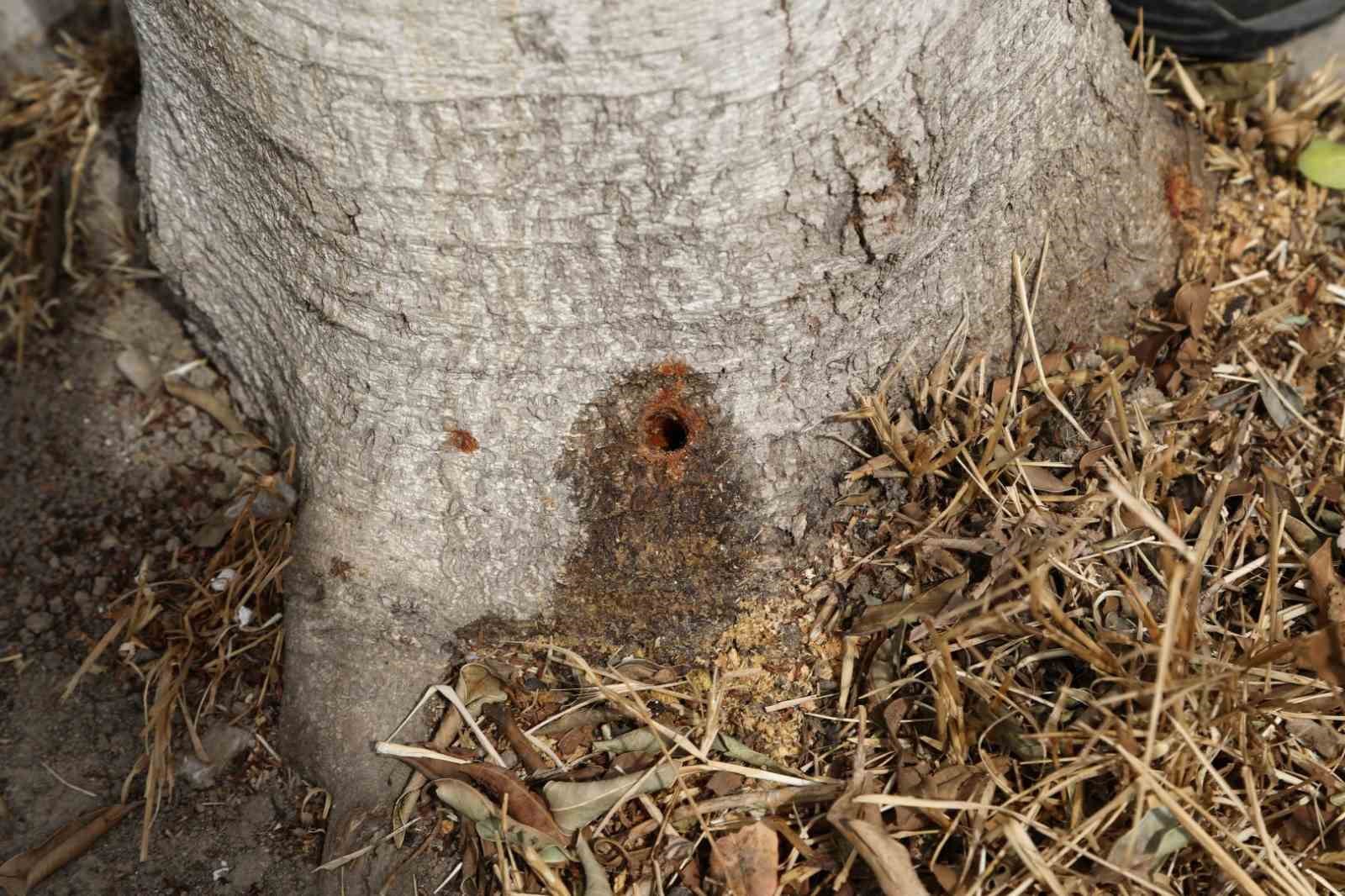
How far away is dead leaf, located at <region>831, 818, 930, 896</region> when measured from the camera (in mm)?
1448

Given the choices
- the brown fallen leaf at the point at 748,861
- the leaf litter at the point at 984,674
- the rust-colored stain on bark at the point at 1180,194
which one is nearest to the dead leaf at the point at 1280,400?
the leaf litter at the point at 984,674

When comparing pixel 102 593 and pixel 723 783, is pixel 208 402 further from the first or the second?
pixel 723 783

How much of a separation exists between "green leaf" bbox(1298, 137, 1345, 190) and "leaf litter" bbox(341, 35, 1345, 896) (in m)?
0.38

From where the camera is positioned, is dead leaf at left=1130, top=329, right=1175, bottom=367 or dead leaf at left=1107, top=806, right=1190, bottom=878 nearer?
dead leaf at left=1107, top=806, right=1190, bottom=878

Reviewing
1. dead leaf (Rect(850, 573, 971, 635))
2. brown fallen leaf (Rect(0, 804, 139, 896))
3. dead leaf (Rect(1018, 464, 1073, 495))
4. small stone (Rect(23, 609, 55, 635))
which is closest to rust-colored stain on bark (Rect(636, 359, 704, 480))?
dead leaf (Rect(850, 573, 971, 635))

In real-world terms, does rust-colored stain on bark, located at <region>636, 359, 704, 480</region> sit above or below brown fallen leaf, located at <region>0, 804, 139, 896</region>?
above

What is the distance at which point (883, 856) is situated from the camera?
147cm

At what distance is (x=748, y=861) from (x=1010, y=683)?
481mm

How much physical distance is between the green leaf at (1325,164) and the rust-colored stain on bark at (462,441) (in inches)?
72.4

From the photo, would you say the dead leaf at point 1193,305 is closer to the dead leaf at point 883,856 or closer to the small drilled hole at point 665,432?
the small drilled hole at point 665,432

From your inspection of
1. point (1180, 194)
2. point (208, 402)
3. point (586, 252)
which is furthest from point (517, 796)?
point (1180, 194)

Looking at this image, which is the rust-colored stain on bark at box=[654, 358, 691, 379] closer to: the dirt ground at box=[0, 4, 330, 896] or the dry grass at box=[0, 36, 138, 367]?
the dirt ground at box=[0, 4, 330, 896]

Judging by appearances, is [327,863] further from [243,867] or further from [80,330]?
[80,330]

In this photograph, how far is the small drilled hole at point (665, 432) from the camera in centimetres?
170
